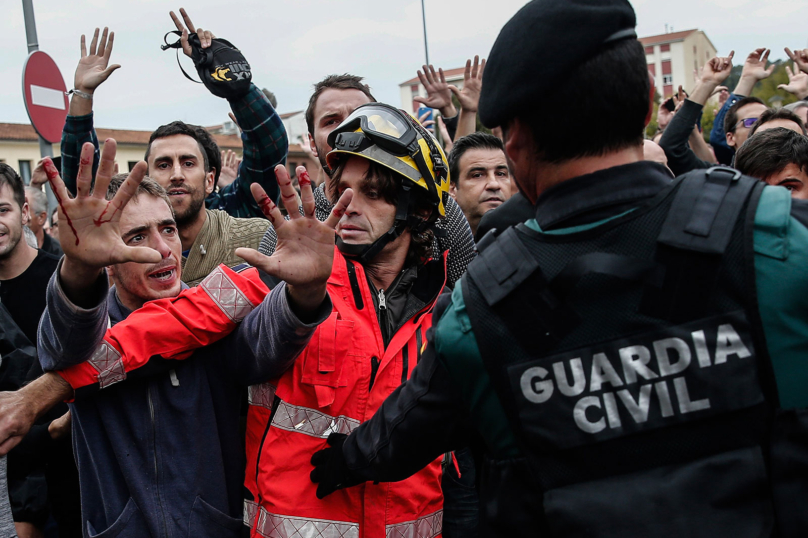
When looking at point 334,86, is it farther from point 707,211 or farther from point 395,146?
point 707,211

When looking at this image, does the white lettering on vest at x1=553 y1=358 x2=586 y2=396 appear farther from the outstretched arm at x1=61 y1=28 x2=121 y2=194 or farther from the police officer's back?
the outstretched arm at x1=61 y1=28 x2=121 y2=194

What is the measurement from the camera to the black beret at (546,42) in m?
1.32

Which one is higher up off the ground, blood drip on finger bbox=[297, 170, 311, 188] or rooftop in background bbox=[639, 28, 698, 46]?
A: blood drip on finger bbox=[297, 170, 311, 188]

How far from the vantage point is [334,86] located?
4.13 m

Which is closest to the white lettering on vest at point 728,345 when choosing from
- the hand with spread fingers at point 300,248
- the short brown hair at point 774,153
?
the hand with spread fingers at point 300,248

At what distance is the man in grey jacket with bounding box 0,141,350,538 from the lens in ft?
6.10

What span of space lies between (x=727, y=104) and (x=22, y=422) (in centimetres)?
662

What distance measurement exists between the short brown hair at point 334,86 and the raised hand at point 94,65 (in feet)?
4.77

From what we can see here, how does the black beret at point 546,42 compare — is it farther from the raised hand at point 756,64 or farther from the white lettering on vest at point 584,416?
the raised hand at point 756,64

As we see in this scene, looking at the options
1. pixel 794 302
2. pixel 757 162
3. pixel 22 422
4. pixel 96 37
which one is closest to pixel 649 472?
pixel 794 302

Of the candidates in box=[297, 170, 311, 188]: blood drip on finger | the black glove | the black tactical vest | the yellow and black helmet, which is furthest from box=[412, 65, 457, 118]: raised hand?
the black tactical vest

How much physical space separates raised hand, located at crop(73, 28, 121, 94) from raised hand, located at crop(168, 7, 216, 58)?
518 mm

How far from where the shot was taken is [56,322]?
1.89 metres

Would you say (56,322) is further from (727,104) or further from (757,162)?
(727,104)
